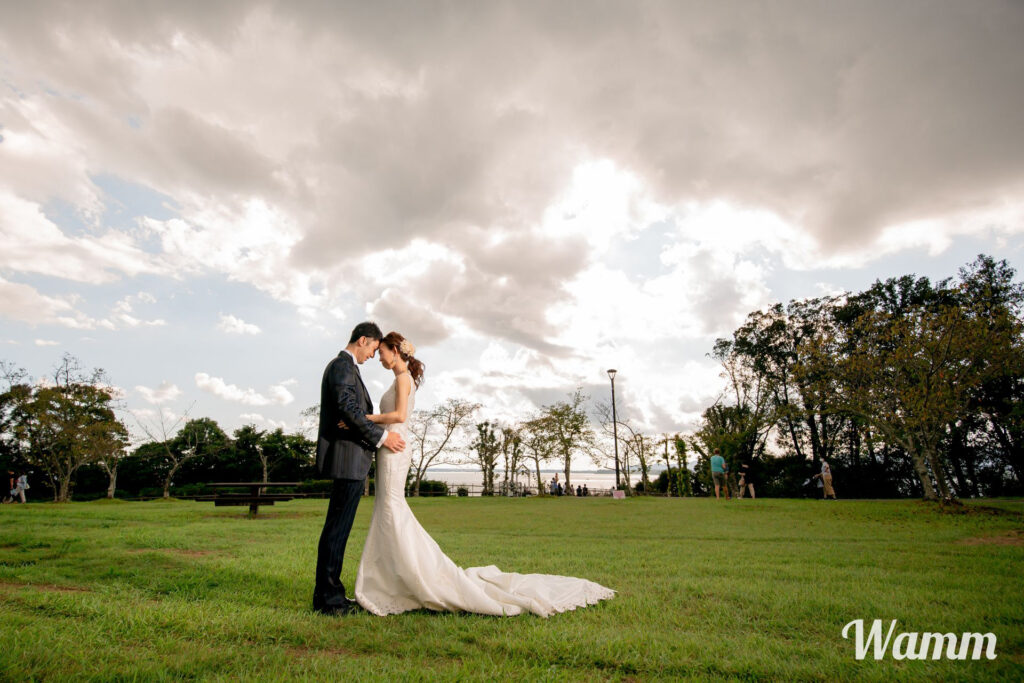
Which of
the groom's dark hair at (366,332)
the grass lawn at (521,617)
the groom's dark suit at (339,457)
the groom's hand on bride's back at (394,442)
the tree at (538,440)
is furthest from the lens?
the tree at (538,440)

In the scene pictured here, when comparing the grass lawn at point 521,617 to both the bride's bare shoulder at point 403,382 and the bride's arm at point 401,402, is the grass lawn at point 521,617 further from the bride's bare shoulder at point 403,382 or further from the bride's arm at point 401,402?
the bride's bare shoulder at point 403,382

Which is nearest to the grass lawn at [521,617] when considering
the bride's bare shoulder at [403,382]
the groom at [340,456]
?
the groom at [340,456]

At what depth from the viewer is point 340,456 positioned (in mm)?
4297

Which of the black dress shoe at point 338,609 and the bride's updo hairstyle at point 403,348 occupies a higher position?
the bride's updo hairstyle at point 403,348

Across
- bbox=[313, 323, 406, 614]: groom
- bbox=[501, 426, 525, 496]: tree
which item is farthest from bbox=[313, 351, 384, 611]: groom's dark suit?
bbox=[501, 426, 525, 496]: tree

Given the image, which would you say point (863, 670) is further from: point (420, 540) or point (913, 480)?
point (913, 480)

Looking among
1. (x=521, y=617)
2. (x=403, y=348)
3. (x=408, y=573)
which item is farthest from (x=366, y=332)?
(x=521, y=617)

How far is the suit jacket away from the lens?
4.26m

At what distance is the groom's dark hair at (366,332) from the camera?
4.59 meters

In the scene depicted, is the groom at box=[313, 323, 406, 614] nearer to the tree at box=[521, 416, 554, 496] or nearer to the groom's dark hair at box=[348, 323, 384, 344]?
the groom's dark hair at box=[348, 323, 384, 344]

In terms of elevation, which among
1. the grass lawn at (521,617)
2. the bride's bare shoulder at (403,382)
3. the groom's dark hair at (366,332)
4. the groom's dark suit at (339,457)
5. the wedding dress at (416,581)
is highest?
the groom's dark hair at (366,332)

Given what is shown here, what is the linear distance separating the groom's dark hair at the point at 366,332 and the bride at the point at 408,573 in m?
0.11

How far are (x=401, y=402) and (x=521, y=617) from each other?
2016mm

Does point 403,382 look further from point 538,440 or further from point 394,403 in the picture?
point 538,440
